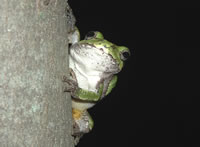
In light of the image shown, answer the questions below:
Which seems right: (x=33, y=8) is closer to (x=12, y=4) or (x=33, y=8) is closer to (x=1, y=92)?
(x=12, y=4)

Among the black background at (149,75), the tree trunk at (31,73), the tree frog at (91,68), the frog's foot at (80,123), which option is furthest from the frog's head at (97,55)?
the black background at (149,75)

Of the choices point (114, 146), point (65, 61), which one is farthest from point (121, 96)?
point (65, 61)

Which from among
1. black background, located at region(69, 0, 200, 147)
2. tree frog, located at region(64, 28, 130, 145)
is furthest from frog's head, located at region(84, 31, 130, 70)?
black background, located at region(69, 0, 200, 147)

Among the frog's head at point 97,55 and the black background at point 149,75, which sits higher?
the frog's head at point 97,55

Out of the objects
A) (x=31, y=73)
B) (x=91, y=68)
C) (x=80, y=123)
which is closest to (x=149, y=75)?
(x=80, y=123)

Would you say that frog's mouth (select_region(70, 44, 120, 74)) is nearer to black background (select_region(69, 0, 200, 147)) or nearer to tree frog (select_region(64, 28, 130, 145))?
tree frog (select_region(64, 28, 130, 145))

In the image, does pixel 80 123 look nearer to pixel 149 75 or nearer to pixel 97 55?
pixel 97 55

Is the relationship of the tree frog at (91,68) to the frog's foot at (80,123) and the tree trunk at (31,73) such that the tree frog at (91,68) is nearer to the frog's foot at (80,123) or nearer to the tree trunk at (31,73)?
the frog's foot at (80,123)
